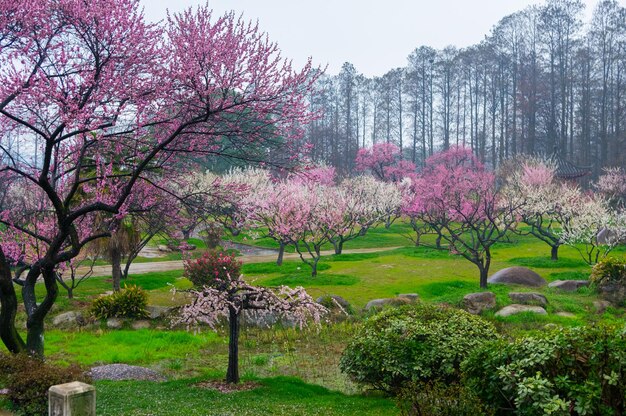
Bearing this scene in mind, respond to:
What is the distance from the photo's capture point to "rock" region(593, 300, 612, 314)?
612 inches

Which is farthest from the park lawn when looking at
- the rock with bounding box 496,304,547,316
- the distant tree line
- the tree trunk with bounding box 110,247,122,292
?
→ the distant tree line

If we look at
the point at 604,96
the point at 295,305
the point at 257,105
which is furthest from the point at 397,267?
the point at 604,96

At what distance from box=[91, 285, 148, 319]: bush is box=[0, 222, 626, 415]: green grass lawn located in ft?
2.92

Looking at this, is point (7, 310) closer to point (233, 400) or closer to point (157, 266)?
point (233, 400)

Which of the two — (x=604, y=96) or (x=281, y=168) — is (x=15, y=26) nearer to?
(x=281, y=168)

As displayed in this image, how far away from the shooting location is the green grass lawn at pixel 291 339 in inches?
323

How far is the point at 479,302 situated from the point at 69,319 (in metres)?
12.4

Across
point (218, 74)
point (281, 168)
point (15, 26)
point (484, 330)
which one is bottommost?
point (484, 330)

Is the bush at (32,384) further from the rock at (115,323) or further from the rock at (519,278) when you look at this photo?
the rock at (519,278)

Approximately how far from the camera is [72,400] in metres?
5.21

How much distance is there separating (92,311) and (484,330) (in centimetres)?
1249

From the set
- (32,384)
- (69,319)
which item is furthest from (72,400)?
(69,319)

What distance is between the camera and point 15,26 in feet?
27.0

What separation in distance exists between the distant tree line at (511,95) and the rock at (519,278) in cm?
2966
